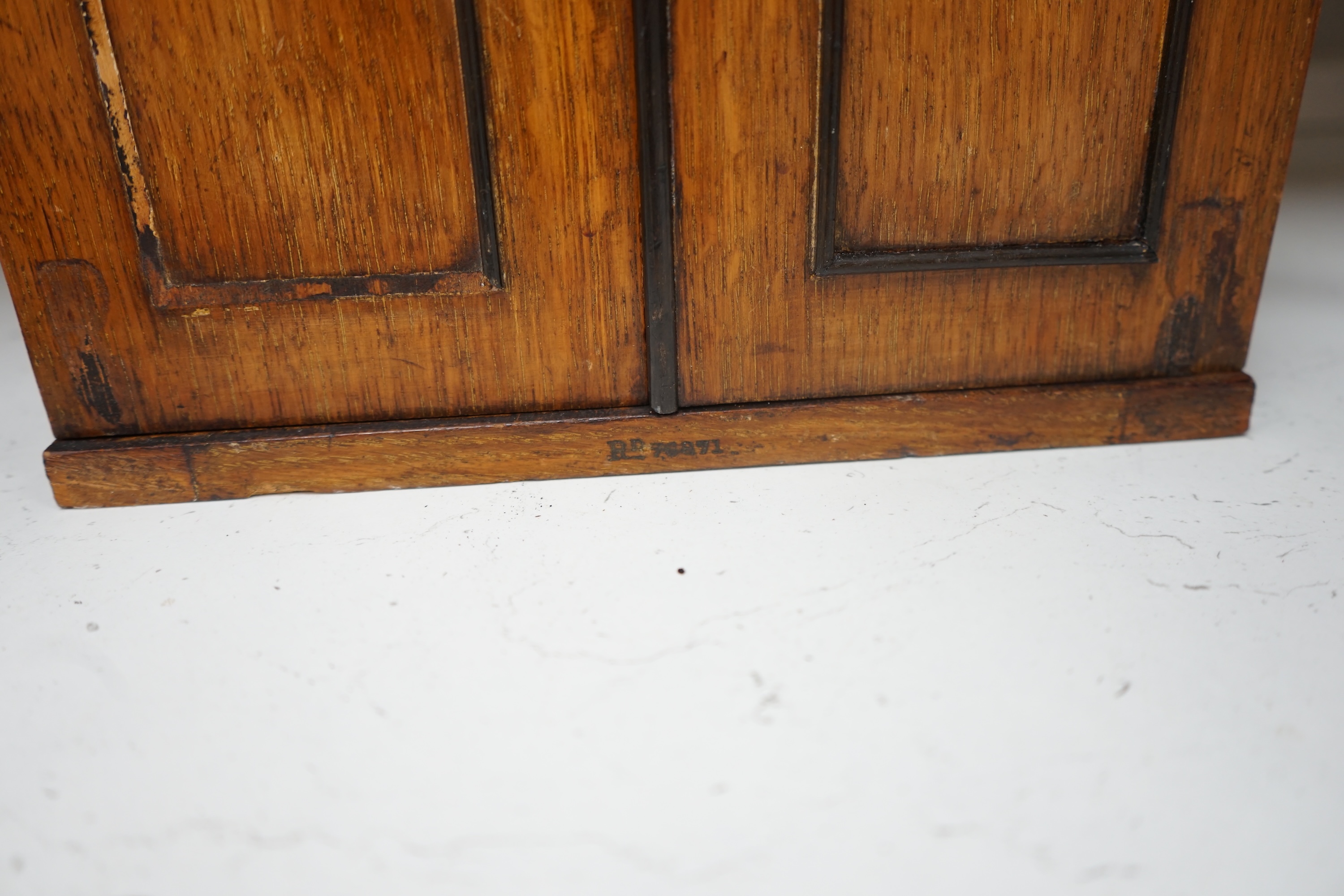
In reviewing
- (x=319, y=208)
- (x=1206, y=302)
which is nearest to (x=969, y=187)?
(x=1206, y=302)

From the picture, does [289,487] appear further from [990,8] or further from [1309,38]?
[1309,38]

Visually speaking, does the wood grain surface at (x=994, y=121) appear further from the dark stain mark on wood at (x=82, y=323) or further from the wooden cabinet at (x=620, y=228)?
the dark stain mark on wood at (x=82, y=323)

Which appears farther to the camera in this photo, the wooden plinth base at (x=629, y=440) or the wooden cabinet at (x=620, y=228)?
the wooden plinth base at (x=629, y=440)

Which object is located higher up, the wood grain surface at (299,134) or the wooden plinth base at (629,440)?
the wood grain surface at (299,134)

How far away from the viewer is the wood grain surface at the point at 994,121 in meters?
1.06

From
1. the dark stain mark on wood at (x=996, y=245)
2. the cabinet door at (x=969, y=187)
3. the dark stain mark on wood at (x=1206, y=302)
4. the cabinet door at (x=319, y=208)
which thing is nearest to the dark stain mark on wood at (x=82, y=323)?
the cabinet door at (x=319, y=208)

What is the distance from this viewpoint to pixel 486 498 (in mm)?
1197

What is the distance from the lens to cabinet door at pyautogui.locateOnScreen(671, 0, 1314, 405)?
106cm

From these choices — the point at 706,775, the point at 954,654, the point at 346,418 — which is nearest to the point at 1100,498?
the point at 954,654

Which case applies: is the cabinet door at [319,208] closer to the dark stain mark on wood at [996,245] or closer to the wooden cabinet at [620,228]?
the wooden cabinet at [620,228]

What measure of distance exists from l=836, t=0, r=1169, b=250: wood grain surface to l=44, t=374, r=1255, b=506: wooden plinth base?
23 cm

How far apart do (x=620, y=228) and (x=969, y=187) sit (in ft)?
1.45

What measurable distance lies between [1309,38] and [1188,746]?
0.87 meters

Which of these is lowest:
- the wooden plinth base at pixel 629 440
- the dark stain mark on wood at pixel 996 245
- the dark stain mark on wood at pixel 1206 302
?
the wooden plinth base at pixel 629 440
